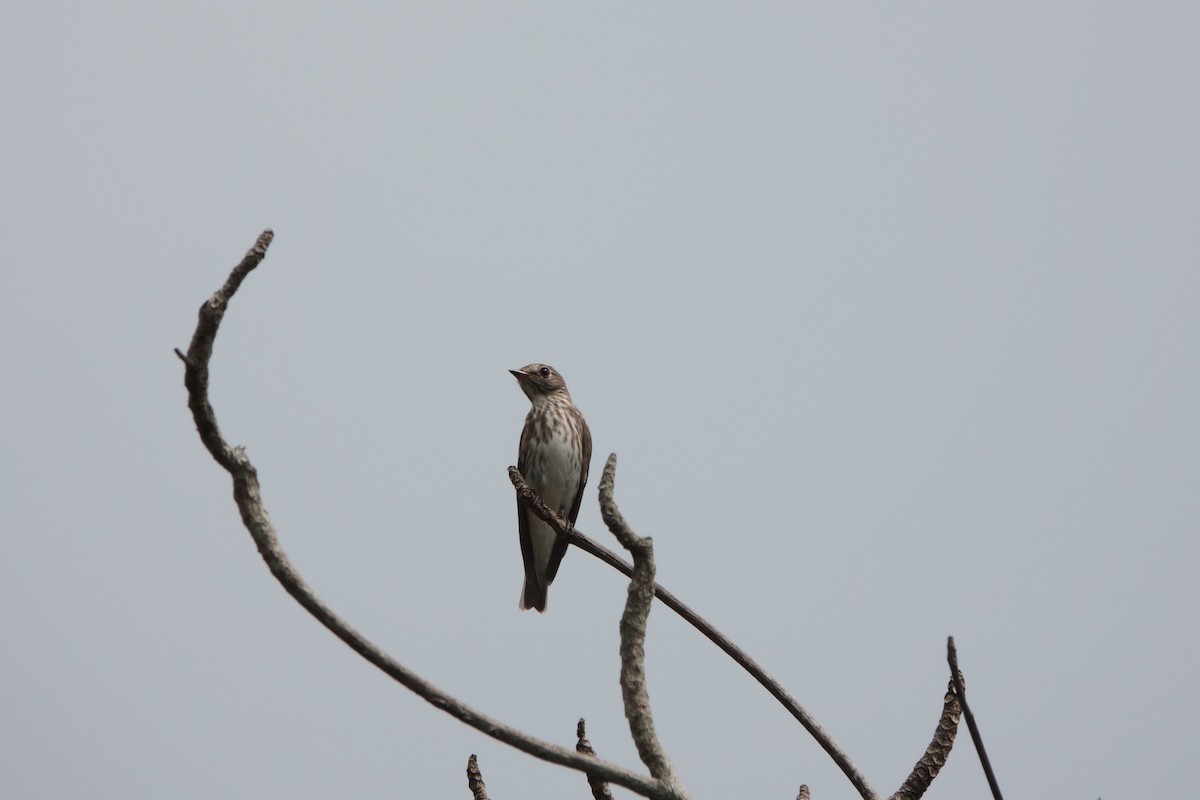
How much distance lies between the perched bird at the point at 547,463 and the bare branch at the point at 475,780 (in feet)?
24.4

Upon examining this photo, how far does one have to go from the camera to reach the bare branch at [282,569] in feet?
7.26

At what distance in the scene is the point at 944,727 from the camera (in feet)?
10.3

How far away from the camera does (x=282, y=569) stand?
7.68 ft

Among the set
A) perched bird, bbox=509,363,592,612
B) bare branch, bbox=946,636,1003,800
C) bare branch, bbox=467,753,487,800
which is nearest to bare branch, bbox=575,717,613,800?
bare branch, bbox=467,753,487,800

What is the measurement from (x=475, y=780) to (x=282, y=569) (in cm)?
136

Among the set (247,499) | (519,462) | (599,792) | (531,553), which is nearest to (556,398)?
(519,462)

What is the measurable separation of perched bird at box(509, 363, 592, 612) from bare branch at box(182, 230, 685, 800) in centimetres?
855

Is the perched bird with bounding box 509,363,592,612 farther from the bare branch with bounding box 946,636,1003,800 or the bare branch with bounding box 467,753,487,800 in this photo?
the bare branch with bounding box 946,636,1003,800

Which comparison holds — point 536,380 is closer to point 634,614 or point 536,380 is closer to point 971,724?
point 634,614

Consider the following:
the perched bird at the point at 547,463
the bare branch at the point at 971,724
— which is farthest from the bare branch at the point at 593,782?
the perched bird at the point at 547,463

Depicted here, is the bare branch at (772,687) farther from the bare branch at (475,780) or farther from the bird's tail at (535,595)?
the bird's tail at (535,595)

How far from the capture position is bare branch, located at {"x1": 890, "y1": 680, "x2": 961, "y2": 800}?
10.1 feet

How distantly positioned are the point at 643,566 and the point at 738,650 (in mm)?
473

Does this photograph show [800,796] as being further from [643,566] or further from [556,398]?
[556,398]
